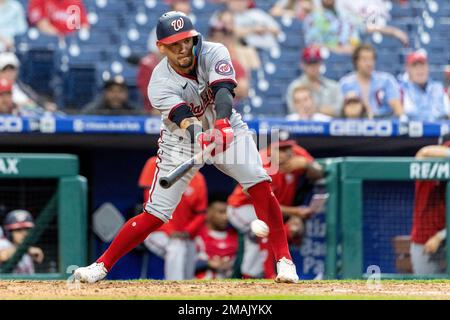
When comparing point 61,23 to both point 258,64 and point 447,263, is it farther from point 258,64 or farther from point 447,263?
point 447,263

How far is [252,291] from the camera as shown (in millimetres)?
5371

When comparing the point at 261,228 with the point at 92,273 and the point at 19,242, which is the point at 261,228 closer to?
the point at 92,273

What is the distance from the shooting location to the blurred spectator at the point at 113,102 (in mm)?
9164

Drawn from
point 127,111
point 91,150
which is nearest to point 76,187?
point 127,111

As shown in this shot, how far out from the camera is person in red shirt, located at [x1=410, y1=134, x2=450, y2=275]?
7.76 metres

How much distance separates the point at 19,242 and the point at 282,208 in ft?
6.67

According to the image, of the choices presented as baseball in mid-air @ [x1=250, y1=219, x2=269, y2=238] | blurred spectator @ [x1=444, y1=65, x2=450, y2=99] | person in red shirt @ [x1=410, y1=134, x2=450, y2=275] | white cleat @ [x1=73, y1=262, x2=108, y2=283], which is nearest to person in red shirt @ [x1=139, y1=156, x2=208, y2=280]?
person in red shirt @ [x1=410, y1=134, x2=450, y2=275]

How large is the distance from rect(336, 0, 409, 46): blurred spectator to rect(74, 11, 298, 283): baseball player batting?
534 cm

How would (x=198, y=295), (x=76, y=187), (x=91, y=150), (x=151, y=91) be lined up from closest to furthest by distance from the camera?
(x=198, y=295) → (x=151, y=91) → (x=76, y=187) → (x=91, y=150)

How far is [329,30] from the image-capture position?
35.2 feet

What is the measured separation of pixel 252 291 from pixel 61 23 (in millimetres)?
5607

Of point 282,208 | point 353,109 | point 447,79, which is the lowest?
point 282,208

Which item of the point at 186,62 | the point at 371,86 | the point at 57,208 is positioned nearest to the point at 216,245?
the point at 57,208

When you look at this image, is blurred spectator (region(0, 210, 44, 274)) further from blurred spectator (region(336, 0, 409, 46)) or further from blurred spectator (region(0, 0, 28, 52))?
blurred spectator (region(336, 0, 409, 46))
